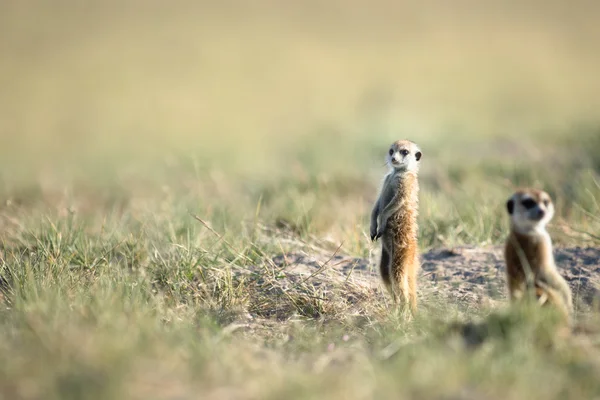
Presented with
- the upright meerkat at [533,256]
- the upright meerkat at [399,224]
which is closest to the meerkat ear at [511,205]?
the upright meerkat at [533,256]

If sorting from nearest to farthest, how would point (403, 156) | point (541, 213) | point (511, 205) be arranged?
point (541, 213) < point (511, 205) < point (403, 156)

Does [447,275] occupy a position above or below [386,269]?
below

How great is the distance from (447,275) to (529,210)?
136 cm

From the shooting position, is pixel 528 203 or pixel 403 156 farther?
pixel 403 156

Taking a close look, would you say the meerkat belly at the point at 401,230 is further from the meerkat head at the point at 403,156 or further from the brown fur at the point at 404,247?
the meerkat head at the point at 403,156

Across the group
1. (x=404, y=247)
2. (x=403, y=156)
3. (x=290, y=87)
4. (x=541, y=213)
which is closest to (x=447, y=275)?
(x=404, y=247)

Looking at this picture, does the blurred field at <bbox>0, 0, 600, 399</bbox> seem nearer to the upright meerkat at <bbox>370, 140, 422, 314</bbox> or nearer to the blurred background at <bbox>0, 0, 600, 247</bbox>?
the blurred background at <bbox>0, 0, 600, 247</bbox>

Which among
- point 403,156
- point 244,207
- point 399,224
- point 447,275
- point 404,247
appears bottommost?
point 244,207

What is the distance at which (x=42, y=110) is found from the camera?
22000 millimetres

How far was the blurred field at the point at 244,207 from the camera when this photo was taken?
2.55 m

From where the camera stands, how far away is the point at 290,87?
25797mm

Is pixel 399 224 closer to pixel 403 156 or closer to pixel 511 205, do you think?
pixel 403 156

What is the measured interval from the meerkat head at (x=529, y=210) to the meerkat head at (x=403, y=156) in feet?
3.56

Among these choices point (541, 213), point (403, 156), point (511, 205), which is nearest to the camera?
point (541, 213)
